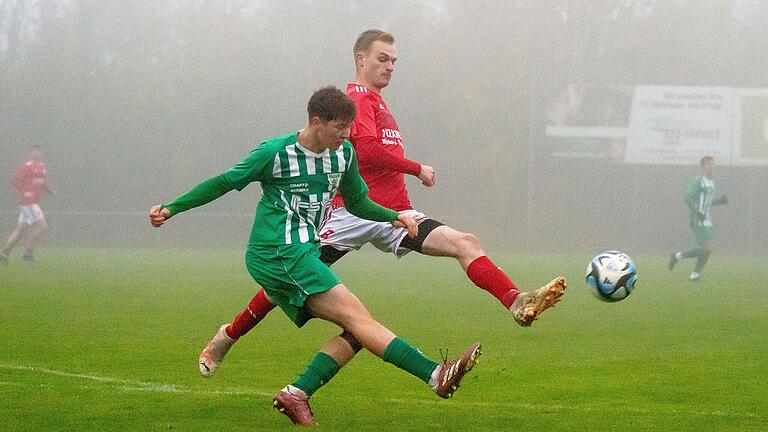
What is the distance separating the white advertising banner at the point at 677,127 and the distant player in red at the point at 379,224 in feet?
84.6

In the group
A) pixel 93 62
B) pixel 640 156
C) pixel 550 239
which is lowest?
pixel 550 239

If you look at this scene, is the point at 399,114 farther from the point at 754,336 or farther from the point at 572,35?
the point at 754,336

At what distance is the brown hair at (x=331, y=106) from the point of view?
5.03m

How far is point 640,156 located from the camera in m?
31.4

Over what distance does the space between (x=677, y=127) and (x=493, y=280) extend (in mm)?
27121

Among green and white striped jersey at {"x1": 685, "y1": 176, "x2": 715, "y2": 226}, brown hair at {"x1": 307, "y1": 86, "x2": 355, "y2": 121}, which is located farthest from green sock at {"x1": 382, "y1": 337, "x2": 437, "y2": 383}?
green and white striped jersey at {"x1": 685, "y1": 176, "x2": 715, "y2": 226}

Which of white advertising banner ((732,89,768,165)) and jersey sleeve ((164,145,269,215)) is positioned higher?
jersey sleeve ((164,145,269,215))

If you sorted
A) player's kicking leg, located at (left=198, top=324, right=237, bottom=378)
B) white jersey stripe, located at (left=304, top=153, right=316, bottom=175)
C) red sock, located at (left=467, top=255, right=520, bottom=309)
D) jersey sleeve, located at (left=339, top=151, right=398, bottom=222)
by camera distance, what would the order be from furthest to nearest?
player's kicking leg, located at (left=198, top=324, right=237, bottom=378), red sock, located at (left=467, top=255, right=520, bottom=309), jersey sleeve, located at (left=339, top=151, right=398, bottom=222), white jersey stripe, located at (left=304, top=153, right=316, bottom=175)

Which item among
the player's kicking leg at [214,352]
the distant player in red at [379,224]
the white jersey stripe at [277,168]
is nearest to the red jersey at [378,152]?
the distant player in red at [379,224]

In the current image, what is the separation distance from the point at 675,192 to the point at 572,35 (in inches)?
201

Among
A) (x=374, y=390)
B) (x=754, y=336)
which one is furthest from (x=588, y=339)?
(x=374, y=390)

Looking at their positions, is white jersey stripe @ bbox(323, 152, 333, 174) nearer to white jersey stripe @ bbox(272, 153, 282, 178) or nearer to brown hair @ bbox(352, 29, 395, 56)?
white jersey stripe @ bbox(272, 153, 282, 178)

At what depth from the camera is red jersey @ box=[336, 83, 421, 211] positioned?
20.0ft

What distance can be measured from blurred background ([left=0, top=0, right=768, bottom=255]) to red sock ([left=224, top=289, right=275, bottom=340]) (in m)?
23.7
